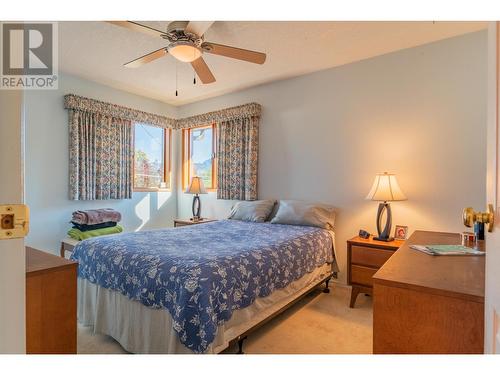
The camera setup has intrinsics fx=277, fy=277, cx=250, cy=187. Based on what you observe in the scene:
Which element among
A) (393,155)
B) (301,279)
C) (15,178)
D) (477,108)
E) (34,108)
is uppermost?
(34,108)

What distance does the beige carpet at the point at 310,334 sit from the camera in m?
1.92

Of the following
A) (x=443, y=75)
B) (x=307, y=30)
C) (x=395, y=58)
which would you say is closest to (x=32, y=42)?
(x=307, y=30)

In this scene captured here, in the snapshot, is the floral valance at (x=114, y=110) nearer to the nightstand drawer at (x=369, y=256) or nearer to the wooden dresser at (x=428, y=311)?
the nightstand drawer at (x=369, y=256)

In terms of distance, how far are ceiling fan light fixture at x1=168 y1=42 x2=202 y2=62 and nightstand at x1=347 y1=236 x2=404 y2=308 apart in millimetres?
2135

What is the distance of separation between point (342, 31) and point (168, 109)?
3.18 m

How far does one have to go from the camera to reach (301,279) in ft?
8.04

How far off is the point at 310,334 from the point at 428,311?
4.56ft

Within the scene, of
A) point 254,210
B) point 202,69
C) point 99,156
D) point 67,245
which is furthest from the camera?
point 99,156

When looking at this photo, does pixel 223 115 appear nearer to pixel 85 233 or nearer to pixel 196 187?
pixel 196 187

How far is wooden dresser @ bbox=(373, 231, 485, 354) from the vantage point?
88 cm

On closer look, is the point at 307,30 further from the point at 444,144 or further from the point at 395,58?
the point at 444,144

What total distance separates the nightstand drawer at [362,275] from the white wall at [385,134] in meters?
0.59

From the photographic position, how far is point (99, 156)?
371 centimetres

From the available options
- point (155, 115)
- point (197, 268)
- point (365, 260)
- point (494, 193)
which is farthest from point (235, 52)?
point (155, 115)
